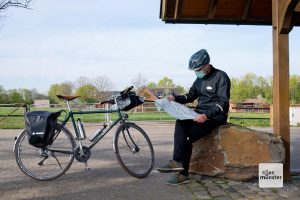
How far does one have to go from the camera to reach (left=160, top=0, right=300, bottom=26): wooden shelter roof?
784 centimetres

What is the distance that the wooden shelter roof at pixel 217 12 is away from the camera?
309 inches

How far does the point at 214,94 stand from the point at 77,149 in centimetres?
203

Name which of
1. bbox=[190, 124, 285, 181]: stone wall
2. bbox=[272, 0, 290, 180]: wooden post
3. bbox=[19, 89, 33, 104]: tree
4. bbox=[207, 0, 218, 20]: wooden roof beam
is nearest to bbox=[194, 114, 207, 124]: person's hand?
bbox=[190, 124, 285, 181]: stone wall

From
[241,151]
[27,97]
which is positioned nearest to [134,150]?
[241,151]

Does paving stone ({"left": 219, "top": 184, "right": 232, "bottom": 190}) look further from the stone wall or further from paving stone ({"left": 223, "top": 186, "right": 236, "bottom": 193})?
the stone wall

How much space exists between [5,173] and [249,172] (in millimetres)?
3504

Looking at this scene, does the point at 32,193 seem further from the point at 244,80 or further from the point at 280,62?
the point at 244,80

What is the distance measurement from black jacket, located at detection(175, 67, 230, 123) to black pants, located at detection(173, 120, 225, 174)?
201mm

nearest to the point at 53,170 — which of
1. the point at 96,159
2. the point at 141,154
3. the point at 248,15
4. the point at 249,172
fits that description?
the point at 141,154

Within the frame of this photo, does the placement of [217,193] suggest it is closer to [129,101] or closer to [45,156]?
[129,101]

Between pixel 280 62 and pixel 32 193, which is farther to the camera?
pixel 280 62

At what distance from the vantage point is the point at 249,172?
17.7ft

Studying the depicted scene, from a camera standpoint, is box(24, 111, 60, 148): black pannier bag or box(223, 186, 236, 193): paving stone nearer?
box(223, 186, 236, 193): paving stone

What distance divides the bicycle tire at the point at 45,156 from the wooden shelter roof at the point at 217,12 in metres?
3.45
